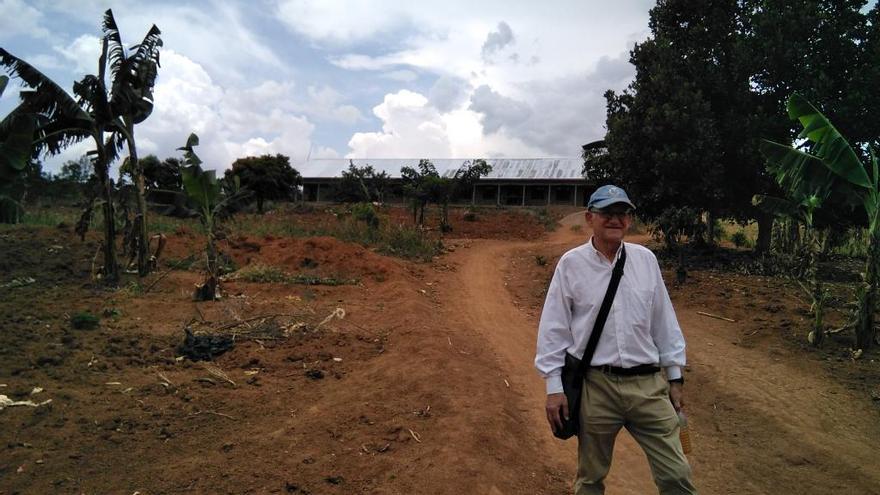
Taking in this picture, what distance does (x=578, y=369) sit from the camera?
269cm

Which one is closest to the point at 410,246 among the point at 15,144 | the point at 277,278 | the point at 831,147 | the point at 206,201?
the point at 277,278

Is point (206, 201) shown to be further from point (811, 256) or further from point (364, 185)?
point (364, 185)

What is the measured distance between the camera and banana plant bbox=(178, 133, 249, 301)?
30.4 ft

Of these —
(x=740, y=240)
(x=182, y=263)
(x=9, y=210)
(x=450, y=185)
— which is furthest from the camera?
(x=450, y=185)

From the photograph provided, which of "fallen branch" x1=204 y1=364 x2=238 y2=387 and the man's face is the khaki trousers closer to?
the man's face

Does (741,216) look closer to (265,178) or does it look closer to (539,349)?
(539,349)

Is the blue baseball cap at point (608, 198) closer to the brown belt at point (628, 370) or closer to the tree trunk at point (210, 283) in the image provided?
the brown belt at point (628, 370)

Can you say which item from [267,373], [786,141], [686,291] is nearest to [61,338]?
[267,373]

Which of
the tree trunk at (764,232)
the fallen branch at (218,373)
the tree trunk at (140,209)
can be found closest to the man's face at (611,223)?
the fallen branch at (218,373)

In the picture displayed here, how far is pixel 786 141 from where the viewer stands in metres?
13.2

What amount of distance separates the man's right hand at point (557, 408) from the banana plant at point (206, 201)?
25.9ft

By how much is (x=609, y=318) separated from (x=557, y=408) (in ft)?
1.64

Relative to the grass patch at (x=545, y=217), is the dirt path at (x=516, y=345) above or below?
below

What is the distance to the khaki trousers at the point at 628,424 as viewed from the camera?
260cm
